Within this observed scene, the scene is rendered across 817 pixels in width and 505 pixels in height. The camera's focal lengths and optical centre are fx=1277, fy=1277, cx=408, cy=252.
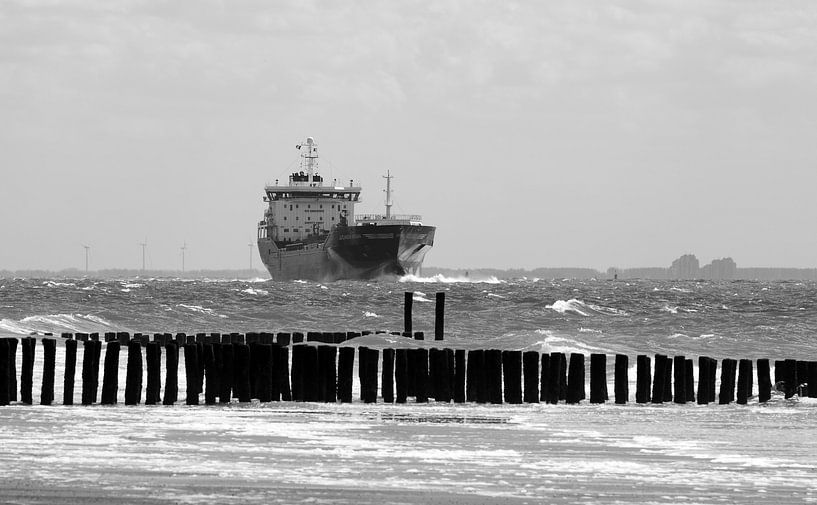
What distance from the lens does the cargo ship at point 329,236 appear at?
111 metres

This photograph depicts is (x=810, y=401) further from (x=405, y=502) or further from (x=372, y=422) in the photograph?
(x=405, y=502)

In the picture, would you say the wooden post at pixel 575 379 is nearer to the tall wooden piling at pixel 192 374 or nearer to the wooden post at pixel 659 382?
the wooden post at pixel 659 382

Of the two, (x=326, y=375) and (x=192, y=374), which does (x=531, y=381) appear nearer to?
(x=326, y=375)

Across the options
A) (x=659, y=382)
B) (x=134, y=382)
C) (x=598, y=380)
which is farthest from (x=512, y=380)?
(x=134, y=382)

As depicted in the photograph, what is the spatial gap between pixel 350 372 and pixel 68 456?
537 centimetres

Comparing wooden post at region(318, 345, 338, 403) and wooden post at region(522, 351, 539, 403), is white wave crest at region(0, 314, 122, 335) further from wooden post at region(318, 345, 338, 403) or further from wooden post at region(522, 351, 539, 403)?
wooden post at region(522, 351, 539, 403)

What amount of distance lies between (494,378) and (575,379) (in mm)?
998

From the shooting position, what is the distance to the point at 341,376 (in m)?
14.8

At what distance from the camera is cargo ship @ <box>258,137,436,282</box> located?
363 ft

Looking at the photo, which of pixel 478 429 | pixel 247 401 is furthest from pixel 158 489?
pixel 247 401

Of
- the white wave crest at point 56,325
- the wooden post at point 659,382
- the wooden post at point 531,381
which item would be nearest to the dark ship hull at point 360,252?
the white wave crest at point 56,325

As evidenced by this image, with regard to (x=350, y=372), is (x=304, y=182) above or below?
above

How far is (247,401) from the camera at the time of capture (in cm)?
1454

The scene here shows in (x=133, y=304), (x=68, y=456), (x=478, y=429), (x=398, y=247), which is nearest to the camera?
(x=68, y=456)
